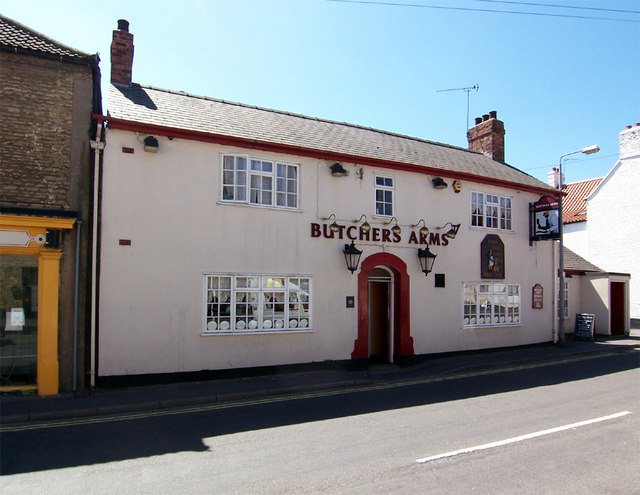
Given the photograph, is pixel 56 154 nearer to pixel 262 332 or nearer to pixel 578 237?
pixel 262 332

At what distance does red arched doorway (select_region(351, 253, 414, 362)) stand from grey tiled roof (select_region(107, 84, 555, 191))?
9.22ft

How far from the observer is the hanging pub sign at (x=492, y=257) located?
14.7 meters

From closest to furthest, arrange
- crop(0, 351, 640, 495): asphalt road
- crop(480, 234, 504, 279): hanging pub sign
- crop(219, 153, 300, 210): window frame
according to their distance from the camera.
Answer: crop(0, 351, 640, 495): asphalt road < crop(219, 153, 300, 210): window frame < crop(480, 234, 504, 279): hanging pub sign

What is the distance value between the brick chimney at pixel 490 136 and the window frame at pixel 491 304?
6.10 metres

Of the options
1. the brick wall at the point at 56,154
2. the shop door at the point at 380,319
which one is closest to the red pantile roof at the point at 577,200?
the shop door at the point at 380,319

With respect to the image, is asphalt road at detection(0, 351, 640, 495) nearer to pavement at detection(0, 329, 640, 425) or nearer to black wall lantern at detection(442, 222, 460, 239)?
pavement at detection(0, 329, 640, 425)

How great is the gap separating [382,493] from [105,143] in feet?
28.1

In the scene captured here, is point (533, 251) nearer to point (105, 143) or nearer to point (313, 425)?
point (313, 425)

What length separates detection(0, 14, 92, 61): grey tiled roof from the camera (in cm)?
935

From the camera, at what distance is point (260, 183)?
11.4 m

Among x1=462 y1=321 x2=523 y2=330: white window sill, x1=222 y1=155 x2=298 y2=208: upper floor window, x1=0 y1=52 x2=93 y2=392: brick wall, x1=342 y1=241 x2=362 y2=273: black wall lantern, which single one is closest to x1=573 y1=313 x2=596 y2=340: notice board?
x1=462 y1=321 x2=523 y2=330: white window sill

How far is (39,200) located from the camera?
9258mm

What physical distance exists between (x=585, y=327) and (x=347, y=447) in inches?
608

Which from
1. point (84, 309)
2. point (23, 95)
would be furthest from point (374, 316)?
point (23, 95)
